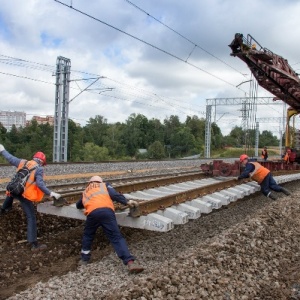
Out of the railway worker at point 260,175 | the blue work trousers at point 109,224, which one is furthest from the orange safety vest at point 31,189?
the railway worker at point 260,175

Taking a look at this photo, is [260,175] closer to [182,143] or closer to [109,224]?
[109,224]

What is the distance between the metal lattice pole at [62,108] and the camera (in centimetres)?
2716

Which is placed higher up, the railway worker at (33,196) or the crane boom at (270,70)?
the crane boom at (270,70)

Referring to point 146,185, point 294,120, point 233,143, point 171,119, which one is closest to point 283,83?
point 294,120

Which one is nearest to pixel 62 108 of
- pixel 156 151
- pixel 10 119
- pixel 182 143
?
pixel 156 151

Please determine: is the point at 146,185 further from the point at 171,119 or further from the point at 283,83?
the point at 171,119

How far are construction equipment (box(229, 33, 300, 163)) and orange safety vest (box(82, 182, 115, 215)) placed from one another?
7.53 metres

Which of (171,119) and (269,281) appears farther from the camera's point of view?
(171,119)

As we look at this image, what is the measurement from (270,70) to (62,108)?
681 inches

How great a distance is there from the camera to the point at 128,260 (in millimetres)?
5375

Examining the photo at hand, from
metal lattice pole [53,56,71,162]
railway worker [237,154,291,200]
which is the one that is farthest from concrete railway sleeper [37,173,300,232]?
metal lattice pole [53,56,71,162]

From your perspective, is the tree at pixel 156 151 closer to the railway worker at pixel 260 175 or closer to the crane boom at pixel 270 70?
the crane boom at pixel 270 70

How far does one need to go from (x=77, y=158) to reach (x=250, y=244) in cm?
7831

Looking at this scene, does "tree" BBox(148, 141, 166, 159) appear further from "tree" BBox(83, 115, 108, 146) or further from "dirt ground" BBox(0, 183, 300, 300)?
"dirt ground" BBox(0, 183, 300, 300)
